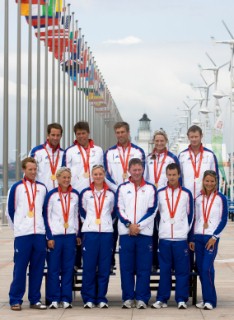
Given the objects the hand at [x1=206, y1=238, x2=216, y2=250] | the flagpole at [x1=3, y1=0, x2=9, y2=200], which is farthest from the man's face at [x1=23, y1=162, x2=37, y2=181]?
the flagpole at [x1=3, y1=0, x2=9, y2=200]

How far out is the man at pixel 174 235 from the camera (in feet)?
41.8

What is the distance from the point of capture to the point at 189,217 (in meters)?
12.8

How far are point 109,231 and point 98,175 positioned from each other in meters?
0.71

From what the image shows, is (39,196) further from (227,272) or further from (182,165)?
(227,272)

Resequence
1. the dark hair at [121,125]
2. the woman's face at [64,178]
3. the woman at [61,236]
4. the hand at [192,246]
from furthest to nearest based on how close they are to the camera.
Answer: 1. the dark hair at [121,125]
2. the hand at [192,246]
3. the woman at [61,236]
4. the woman's face at [64,178]

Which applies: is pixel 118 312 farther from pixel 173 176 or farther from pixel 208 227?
pixel 173 176

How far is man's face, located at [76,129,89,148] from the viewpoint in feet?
43.2

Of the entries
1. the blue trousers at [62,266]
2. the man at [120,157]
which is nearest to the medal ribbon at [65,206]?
the blue trousers at [62,266]

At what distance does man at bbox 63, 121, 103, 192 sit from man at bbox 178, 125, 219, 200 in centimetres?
106

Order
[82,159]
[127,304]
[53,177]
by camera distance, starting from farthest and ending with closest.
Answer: [53,177], [82,159], [127,304]

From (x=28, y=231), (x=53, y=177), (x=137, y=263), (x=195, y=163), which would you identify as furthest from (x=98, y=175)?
(x=195, y=163)

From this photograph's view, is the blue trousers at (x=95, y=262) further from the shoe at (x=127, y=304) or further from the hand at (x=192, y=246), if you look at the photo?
the hand at (x=192, y=246)

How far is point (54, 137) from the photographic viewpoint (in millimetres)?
13172

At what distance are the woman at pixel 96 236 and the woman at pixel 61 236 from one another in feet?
0.48
